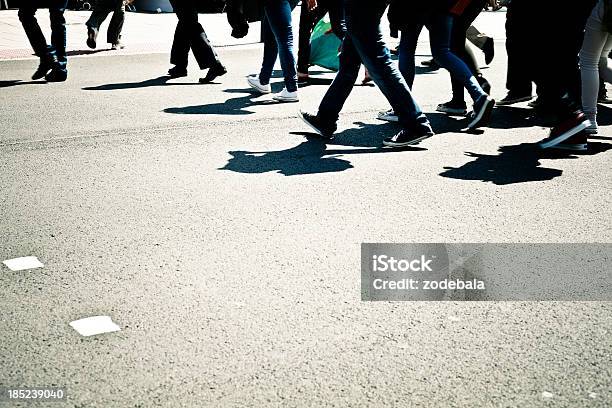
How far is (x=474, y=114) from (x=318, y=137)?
136 cm

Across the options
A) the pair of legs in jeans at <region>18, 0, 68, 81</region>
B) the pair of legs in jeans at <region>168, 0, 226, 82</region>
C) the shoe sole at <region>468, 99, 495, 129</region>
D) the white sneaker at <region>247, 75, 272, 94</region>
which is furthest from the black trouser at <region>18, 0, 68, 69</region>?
the shoe sole at <region>468, 99, 495, 129</region>

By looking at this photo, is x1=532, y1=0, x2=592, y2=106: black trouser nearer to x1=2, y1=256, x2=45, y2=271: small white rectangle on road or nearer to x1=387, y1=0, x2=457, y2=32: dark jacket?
x1=387, y1=0, x2=457, y2=32: dark jacket

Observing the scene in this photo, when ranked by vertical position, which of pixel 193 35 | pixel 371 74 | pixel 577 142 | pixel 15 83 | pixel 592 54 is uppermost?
pixel 592 54

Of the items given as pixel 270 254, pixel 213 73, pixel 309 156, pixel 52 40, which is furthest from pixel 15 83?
pixel 270 254

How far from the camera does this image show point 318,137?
802 centimetres

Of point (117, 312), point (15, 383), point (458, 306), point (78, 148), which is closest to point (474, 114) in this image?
point (78, 148)

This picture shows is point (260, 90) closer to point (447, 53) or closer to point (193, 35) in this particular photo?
point (193, 35)

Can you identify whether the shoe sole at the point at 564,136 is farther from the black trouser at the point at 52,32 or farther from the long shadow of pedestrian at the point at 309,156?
the black trouser at the point at 52,32

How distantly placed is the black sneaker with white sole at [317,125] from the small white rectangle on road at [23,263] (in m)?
3.34

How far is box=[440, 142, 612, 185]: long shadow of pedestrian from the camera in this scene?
21.8 feet

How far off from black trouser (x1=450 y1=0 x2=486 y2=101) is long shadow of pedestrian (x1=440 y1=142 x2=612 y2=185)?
1.38 metres

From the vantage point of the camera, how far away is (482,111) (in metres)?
8.09

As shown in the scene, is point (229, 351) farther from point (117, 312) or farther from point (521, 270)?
point (521, 270)

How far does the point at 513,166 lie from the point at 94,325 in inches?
150
